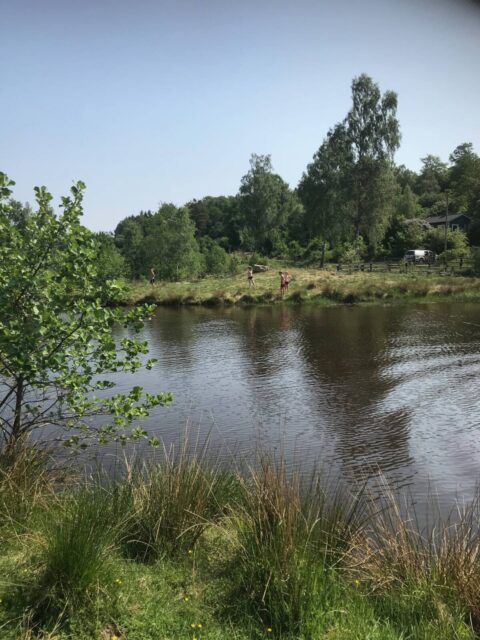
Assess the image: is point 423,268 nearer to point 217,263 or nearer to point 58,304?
point 217,263

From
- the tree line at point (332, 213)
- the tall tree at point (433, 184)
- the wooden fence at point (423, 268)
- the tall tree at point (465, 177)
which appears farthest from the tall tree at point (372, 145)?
the tall tree at point (433, 184)

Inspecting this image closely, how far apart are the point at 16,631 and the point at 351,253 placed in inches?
2464

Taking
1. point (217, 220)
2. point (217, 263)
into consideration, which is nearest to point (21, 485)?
point (217, 263)

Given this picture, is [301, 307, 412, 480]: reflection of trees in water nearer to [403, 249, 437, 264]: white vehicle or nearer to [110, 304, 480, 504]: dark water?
[110, 304, 480, 504]: dark water

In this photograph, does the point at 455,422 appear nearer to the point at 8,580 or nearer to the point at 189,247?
the point at 8,580

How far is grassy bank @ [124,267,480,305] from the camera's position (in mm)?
43625

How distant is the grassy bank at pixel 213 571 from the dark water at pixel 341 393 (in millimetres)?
3520

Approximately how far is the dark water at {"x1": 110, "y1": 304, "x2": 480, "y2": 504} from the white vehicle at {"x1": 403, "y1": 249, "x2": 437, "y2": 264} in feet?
114

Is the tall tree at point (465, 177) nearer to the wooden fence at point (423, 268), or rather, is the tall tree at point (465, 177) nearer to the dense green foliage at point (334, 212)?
the dense green foliage at point (334, 212)

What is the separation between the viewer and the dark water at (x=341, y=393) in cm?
1126

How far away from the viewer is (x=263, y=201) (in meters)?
81.9

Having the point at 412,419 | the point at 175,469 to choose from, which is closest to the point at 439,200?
the point at 412,419

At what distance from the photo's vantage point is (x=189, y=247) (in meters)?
62.7

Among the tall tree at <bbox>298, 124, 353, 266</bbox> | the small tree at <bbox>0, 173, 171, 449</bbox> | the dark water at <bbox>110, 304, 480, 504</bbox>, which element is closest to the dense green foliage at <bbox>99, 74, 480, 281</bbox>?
the tall tree at <bbox>298, 124, 353, 266</bbox>
